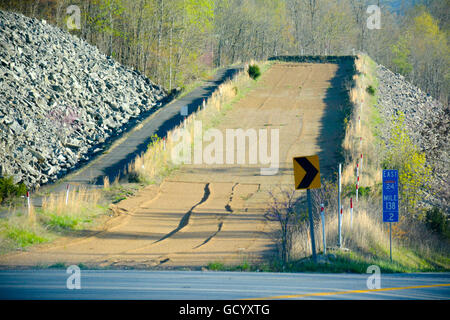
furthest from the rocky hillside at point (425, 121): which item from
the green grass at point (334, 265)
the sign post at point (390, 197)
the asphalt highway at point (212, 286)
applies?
the asphalt highway at point (212, 286)

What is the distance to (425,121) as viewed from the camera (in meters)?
37.1

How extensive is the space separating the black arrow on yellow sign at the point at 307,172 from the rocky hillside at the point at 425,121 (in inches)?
487

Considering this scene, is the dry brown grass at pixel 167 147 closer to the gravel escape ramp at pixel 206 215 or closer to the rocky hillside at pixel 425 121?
the gravel escape ramp at pixel 206 215

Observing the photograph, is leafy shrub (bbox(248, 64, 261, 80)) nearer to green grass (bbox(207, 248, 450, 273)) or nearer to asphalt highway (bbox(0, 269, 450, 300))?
green grass (bbox(207, 248, 450, 273))

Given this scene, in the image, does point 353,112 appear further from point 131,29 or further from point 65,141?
point 131,29

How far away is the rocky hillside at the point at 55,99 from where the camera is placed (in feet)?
82.5

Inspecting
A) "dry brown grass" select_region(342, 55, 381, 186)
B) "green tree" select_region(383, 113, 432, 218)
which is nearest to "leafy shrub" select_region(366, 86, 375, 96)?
"dry brown grass" select_region(342, 55, 381, 186)

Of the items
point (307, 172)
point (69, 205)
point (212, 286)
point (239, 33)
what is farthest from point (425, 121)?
point (239, 33)

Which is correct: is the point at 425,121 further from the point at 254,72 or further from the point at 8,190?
the point at 8,190

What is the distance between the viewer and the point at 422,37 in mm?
83250

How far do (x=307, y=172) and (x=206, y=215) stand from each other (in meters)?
7.65

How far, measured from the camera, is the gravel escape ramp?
13047 mm

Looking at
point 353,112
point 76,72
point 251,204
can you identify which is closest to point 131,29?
point 76,72

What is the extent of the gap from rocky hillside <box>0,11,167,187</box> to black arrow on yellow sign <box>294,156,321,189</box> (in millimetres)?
15472
